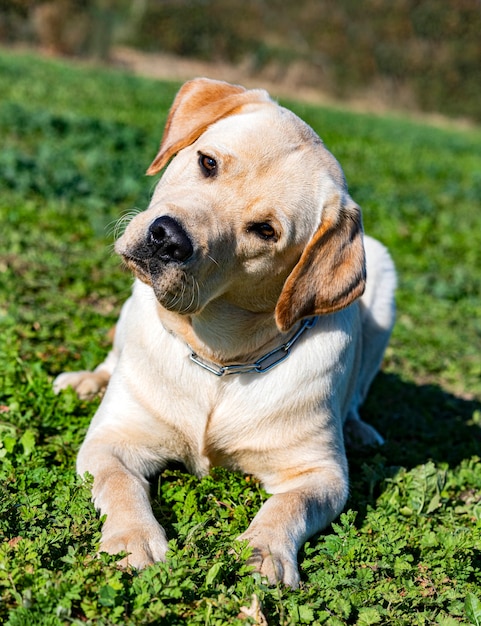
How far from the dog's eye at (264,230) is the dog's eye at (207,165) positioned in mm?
278

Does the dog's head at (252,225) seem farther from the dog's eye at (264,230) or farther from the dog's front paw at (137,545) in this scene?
the dog's front paw at (137,545)

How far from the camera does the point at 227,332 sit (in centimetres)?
354

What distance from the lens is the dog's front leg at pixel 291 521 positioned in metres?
2.90

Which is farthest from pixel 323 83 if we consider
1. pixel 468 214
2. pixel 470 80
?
pixel 468 214

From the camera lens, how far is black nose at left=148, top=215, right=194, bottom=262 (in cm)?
296

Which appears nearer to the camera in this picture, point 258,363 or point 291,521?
point 291,521

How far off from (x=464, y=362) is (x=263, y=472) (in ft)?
11.4

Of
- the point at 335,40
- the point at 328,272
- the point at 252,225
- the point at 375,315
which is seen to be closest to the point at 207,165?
the point at 252,225

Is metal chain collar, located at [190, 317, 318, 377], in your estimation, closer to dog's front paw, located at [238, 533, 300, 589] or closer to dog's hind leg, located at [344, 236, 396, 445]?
dog's front paw, located at [238, 533, 300, 589]

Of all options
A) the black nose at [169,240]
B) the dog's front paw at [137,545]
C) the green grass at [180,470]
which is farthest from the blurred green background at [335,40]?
the dog's front paw at [137,545]

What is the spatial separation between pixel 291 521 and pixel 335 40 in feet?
131

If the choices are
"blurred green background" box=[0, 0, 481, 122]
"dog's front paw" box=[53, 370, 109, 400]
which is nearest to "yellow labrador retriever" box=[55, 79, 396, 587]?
"dog's front paw" box=[53, 370, 109, 400]

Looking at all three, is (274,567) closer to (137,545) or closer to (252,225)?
(137,545)

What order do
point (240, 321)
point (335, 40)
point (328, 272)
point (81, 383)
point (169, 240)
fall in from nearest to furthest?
point (169, 240), point (328, 272), point (240, 321), point (81, 383), point (335, 40)
